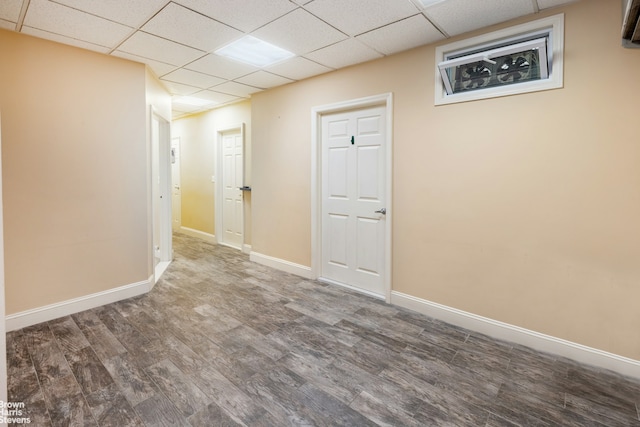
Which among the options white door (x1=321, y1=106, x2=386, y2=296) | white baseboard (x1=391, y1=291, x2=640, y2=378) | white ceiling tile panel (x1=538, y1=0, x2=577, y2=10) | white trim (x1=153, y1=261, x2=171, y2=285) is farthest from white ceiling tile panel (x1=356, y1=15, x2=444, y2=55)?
white trim (x1=153, y1=261, x2=171, y2=285)

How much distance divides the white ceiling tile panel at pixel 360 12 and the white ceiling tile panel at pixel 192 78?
6.70 feet

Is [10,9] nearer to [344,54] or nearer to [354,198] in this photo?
[344,54]

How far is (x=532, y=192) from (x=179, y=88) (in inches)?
178

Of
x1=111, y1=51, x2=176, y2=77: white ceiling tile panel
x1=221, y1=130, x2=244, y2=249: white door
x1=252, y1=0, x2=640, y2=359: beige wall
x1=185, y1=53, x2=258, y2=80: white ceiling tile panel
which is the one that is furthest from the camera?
x1=221, y1=130, x2=244, y2=249: white door

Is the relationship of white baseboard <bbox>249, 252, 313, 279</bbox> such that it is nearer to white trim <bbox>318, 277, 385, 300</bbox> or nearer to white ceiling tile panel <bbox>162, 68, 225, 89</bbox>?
white trim <bbox>318, 277, 385, 300</bbox>

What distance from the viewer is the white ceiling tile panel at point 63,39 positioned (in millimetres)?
2736

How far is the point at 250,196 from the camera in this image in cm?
532

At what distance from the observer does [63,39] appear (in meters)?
2.90

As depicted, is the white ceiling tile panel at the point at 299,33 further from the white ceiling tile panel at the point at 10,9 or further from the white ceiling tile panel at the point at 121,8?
the white ceiling tile panel at the point at 10,9

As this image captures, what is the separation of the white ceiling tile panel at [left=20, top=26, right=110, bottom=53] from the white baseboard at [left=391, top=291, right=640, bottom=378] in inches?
152

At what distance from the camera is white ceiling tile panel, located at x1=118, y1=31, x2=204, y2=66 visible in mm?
2910

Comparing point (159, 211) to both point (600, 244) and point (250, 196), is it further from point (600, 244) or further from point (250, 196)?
point (600, 244)

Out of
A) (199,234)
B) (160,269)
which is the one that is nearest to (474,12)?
(160,269)

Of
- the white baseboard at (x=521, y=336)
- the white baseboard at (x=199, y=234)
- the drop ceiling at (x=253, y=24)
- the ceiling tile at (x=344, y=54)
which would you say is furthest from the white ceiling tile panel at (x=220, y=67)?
the white baseboard at (x=199, y=234)
